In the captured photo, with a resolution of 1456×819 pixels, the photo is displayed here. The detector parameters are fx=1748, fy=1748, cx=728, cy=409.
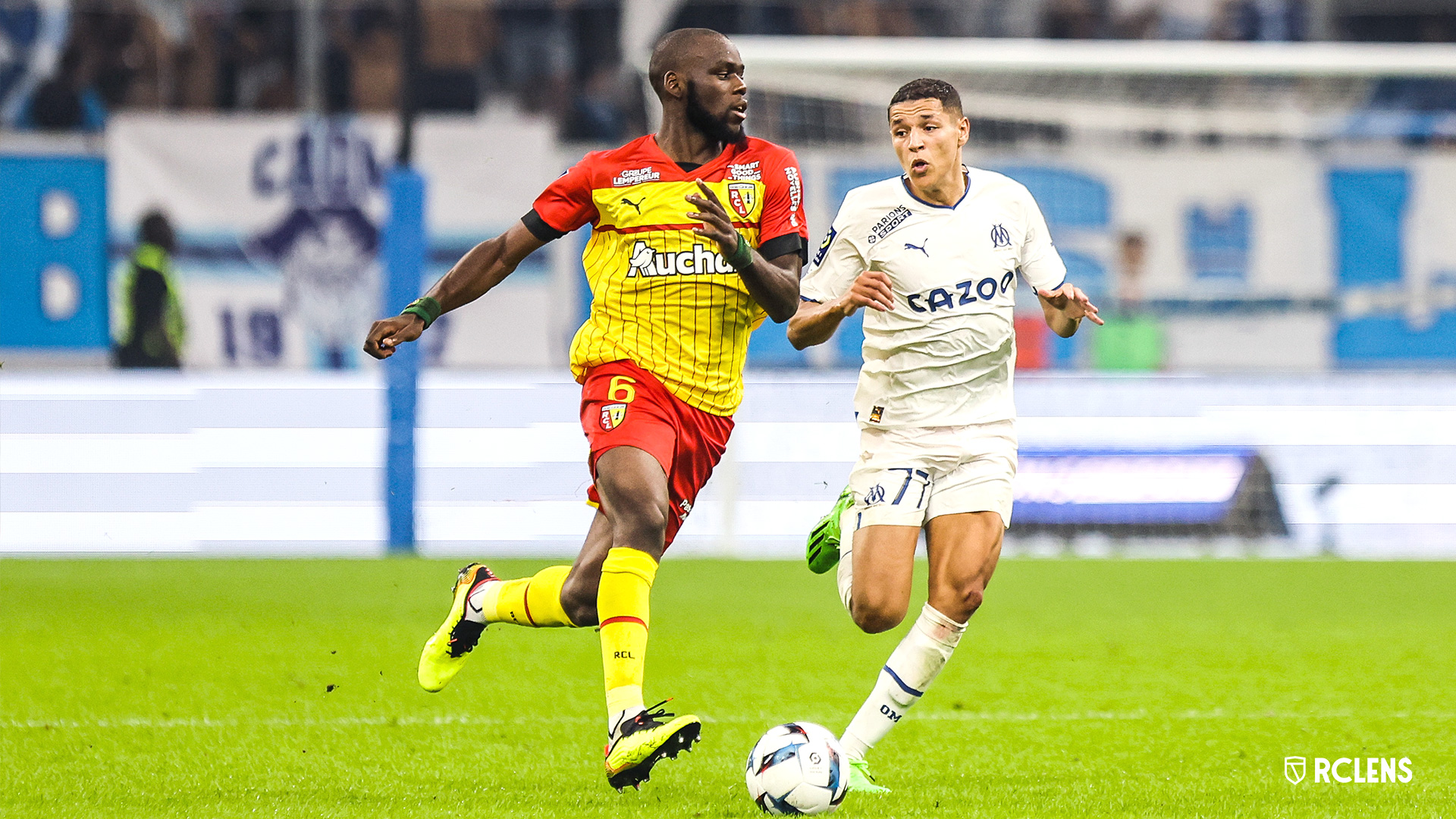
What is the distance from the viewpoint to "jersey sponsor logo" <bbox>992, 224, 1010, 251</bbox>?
534 cm

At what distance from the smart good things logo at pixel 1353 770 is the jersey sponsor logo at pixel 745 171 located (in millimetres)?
2373

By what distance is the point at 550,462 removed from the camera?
11.6m

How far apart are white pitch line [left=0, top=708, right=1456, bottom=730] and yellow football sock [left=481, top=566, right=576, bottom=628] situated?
0.66 m

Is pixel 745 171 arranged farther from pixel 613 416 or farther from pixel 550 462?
pixel 550 462

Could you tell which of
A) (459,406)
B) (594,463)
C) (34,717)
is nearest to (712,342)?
(594,463)

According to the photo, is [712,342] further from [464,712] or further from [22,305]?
[22,305]

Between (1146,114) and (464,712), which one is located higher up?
(1146,114)

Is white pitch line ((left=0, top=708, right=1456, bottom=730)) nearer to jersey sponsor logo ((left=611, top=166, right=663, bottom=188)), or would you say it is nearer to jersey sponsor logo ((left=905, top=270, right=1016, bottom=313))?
jersey sponsor logo ((left=905, top=270, right=1016, bottom=313))

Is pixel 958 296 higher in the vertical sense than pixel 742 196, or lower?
lower

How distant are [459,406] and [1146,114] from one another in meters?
7.15

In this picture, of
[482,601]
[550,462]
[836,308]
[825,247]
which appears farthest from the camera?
[550,462]

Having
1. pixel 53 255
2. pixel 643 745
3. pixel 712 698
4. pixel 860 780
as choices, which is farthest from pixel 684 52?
pixel 53 255

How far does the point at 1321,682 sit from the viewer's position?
7.14m

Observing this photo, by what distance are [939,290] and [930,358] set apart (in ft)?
0.69
